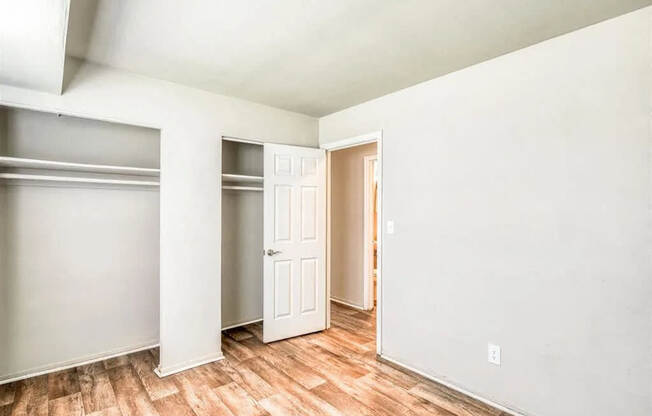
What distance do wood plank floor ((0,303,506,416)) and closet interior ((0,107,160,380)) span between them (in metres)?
0.27

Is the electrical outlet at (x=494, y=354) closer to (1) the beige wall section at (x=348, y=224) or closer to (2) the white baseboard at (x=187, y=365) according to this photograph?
(2) the white baseboard at (x=187, y=365)

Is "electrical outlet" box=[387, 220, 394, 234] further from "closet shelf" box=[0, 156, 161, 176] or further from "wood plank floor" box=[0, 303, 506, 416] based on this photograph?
"closet shelf" box=[0, 156, 161, 176]

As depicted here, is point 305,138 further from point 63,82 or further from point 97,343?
point 97,343

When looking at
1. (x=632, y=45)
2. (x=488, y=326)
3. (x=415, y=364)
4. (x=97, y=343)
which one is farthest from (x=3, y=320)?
(x=632, y=45)

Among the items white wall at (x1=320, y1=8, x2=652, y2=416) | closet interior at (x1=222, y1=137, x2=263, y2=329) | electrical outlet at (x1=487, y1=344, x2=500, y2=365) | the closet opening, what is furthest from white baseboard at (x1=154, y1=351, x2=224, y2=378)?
electrical outlet at (x1=487, y1=344, x2=500, y2=365)

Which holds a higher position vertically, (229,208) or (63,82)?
(63,82)

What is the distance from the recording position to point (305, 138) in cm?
379

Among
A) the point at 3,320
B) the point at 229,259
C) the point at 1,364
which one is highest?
the point at 229,259

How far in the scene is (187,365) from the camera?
9.45 ft

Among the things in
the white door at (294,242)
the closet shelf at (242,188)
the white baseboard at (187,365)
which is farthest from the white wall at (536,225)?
the white baseboard at (187,365)

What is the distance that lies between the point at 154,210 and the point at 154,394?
5.23ft

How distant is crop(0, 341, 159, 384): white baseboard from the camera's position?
8.59 ft

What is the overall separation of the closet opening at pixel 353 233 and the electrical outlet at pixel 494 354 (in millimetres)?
2026

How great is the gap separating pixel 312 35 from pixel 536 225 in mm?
1838
